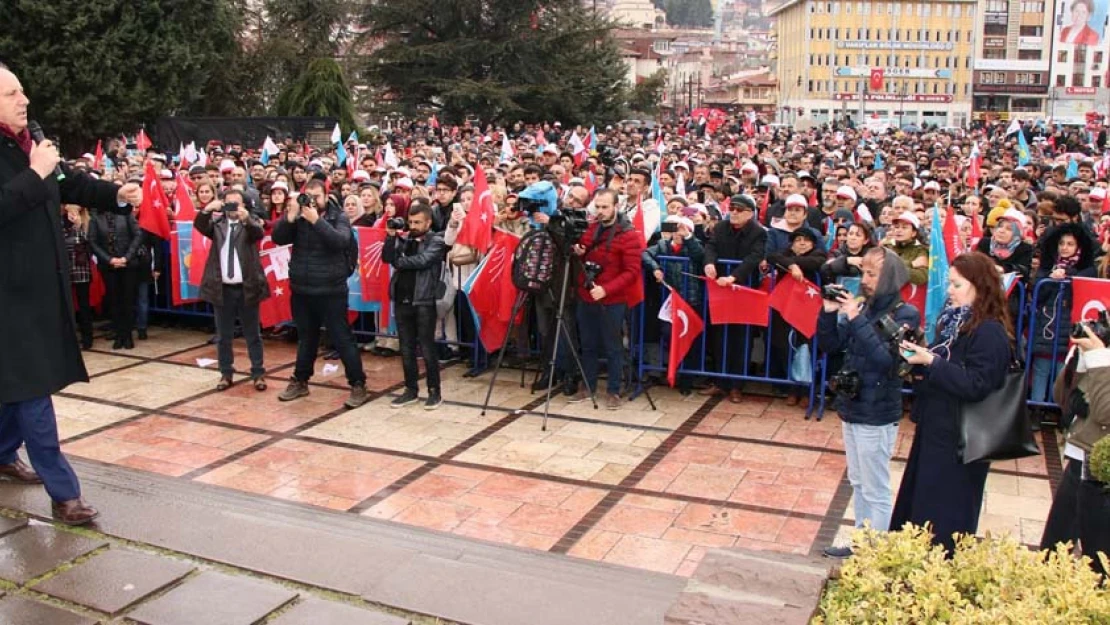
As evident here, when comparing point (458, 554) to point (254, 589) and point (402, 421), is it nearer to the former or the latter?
point (254, 589)

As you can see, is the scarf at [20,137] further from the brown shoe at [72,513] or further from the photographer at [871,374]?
the photographer at [871,374]

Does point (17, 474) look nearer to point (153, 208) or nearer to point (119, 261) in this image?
point (119, 261)

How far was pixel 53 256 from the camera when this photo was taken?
5.16 metres

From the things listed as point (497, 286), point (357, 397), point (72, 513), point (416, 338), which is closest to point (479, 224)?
point (497, 286)

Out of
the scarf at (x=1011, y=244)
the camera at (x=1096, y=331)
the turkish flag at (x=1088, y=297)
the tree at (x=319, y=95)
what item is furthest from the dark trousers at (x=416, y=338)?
the tree at (x=319, y=95)

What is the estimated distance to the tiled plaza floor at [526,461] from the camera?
6102 millimetres

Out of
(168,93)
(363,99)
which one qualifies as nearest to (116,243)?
(168,93)

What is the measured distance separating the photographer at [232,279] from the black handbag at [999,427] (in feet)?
20.4

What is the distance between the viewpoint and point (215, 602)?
4203 millimetres

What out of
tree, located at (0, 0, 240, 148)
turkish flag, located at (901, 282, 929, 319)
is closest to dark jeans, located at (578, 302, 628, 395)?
turkish flag, located at (901, 282, 929, 319)

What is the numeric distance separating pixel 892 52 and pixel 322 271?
109m

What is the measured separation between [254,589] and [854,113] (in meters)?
104

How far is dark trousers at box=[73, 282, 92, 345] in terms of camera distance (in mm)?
10672

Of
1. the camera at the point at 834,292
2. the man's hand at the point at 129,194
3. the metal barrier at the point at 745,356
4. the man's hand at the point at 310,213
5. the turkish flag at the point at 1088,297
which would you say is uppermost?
the man's hand at the point at 129,194
